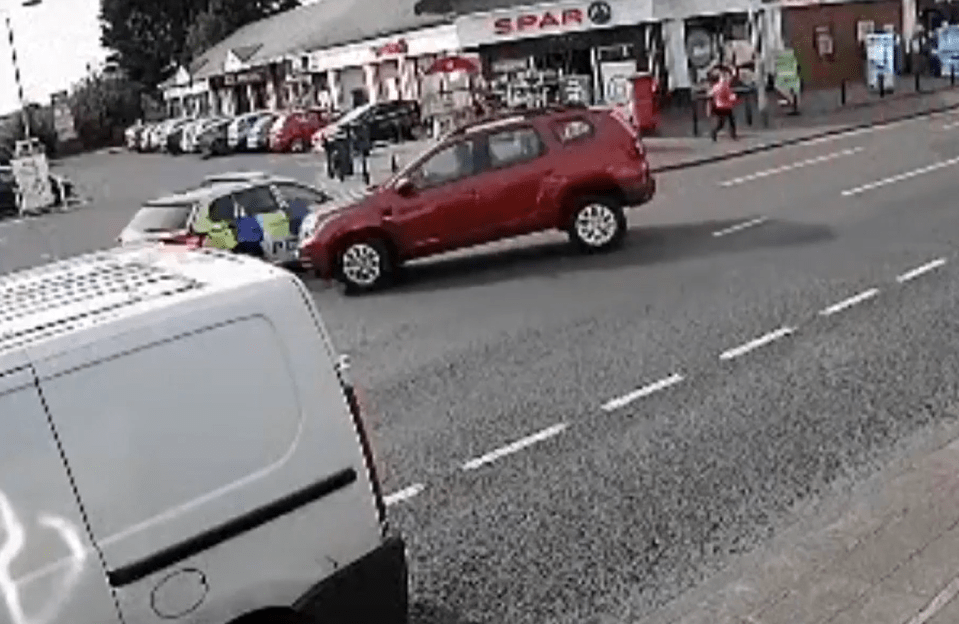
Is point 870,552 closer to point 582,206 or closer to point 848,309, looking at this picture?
point 848,309

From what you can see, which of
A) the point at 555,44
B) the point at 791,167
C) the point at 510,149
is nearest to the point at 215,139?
the point at 555,44

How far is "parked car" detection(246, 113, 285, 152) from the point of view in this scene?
1885 inches

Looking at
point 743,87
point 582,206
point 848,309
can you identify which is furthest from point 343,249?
point 743,87

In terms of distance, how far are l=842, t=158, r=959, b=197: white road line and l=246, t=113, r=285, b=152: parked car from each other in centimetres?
3166

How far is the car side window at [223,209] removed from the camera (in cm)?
1642

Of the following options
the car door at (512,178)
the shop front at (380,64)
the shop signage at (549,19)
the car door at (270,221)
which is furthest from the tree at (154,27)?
the car door at (512,178)

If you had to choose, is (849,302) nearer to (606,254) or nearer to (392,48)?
(606,254)

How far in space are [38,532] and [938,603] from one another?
11.6 ft

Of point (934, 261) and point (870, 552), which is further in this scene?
point (934, 261)

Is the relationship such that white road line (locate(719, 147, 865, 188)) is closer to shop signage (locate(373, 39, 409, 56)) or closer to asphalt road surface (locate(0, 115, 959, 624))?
asphalt road surface (locate(0, 115, 959, 624))

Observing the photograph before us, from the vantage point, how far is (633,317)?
37.8 feet

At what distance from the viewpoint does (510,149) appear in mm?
15531

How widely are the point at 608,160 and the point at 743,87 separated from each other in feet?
69.0

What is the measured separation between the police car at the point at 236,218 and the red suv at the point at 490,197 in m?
1.06
